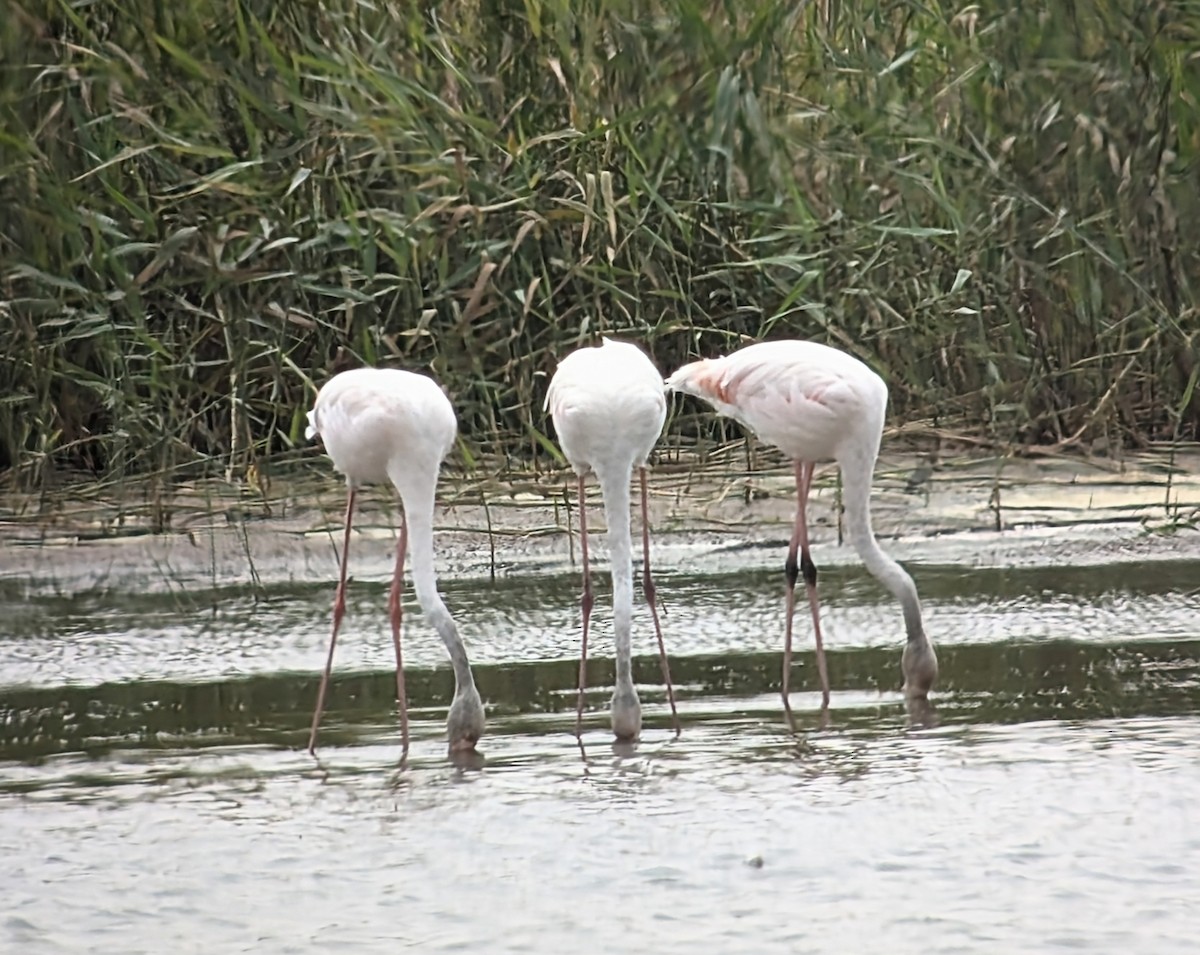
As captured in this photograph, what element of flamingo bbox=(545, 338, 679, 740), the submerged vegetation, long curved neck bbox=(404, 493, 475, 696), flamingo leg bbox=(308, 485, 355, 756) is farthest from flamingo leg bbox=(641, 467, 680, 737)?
the submerged vegetation

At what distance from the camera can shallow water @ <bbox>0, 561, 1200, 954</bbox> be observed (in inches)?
158

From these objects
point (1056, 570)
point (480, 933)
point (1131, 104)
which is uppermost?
point (1131, 104)

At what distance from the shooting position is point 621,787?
4.96 m

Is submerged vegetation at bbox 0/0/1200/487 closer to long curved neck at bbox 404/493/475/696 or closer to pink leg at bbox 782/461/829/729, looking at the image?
pink leg at bbox 782/461/829/729

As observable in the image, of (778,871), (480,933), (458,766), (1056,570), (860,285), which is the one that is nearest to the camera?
(480,933)

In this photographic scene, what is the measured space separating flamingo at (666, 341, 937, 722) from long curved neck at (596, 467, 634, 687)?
0.49 metres

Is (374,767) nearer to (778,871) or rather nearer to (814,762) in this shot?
(814,762)

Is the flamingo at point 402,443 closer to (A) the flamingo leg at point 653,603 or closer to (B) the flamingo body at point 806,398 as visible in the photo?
(A) the flamingo leg at point 653,603

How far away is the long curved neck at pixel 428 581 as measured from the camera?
5641 mm

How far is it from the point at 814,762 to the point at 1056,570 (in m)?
2.67

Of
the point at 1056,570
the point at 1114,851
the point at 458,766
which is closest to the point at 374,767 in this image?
the point at 458,766

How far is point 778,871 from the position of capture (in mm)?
4266

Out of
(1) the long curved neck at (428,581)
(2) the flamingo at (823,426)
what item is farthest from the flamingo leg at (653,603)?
(1) the long curved neck at (428,581)

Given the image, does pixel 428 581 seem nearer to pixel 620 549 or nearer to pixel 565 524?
pixel 620 549
